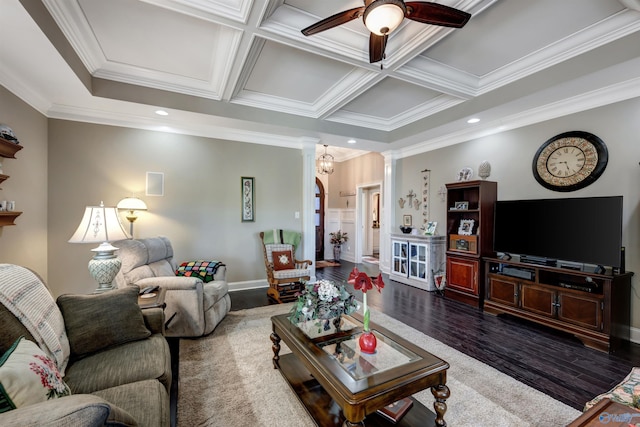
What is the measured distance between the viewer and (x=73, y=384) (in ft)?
4.56

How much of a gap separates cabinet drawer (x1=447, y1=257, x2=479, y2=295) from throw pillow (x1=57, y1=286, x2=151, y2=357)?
407 cm

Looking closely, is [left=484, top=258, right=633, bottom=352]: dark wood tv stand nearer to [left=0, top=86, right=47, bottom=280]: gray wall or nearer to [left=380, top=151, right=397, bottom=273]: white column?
[left=380, top=151, right=397, bottom=273]: white column

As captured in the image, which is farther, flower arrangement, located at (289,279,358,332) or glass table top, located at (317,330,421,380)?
flower arrangement, located at (289,279,358,332)

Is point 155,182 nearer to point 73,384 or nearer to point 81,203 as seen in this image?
point 81,203

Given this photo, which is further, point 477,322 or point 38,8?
point 477,322

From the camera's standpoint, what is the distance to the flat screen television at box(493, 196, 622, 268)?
287 cm

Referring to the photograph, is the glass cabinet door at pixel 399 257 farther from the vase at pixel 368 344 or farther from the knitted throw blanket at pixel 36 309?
the knitted throw blanket at pixel 36 309

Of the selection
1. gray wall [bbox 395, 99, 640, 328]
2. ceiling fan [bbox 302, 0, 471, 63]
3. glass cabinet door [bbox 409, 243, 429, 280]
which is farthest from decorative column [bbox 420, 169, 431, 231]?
ceiling fan [bbox 302, 0, 471, 63]

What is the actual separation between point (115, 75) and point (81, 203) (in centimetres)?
185

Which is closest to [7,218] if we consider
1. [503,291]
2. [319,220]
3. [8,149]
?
[8,149]

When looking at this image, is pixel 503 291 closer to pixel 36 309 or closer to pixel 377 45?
pixel 377 45

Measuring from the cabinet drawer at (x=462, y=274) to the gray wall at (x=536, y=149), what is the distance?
2.74ft

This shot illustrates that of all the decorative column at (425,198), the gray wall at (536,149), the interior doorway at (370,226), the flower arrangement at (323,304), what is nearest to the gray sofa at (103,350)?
the flower arrangement at (323,304)

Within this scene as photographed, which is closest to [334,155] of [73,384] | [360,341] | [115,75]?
[115,75]
